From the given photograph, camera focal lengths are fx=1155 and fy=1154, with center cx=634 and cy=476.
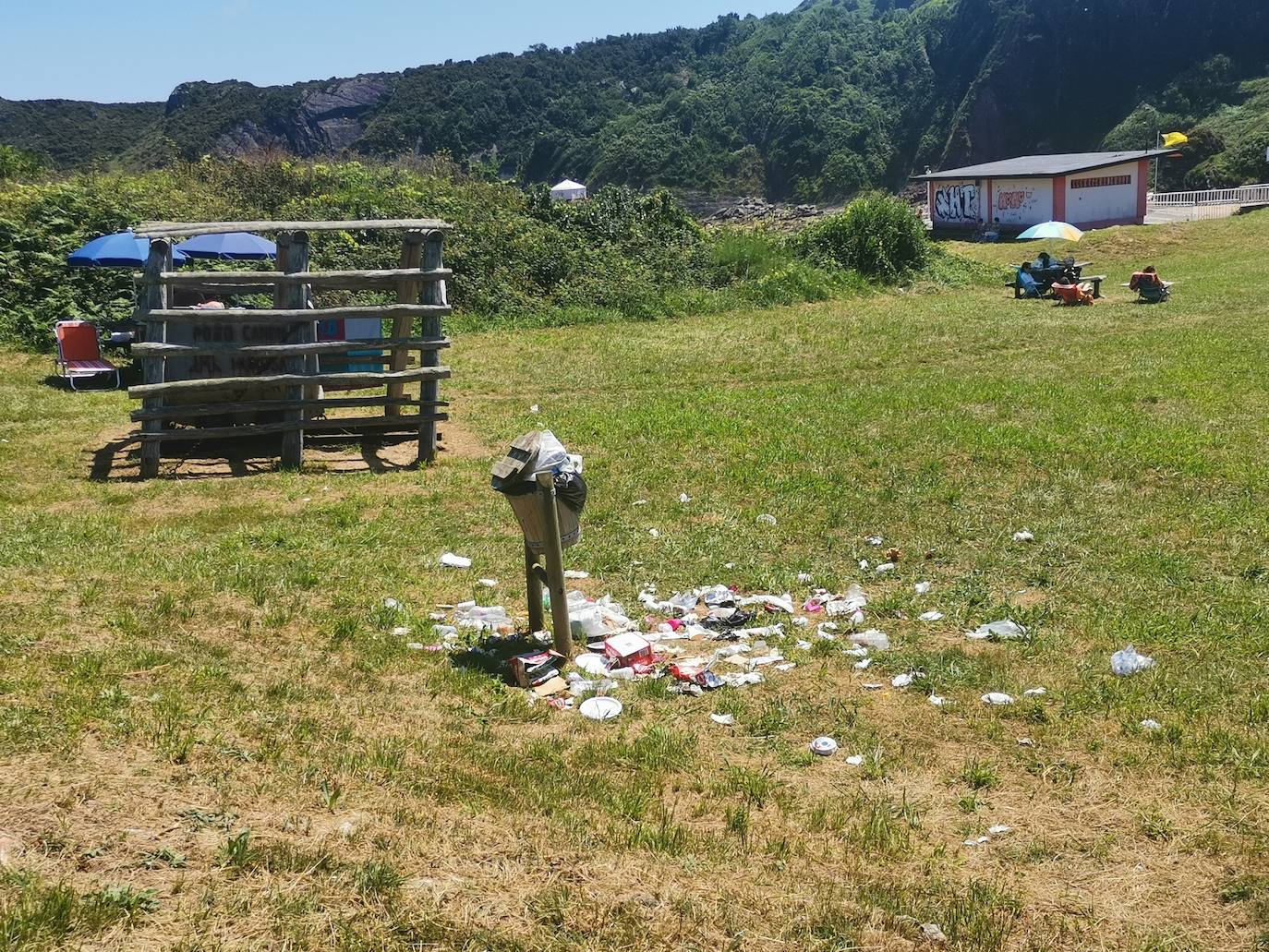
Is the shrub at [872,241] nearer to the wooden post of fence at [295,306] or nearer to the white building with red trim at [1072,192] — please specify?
the white building with red trim at [1072,192]

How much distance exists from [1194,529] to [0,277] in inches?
698

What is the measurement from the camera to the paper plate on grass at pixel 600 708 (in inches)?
232

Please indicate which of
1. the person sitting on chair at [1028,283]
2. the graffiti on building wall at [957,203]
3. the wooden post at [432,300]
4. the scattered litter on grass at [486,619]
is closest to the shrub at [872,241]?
the person sitting on chair at [1028,283]

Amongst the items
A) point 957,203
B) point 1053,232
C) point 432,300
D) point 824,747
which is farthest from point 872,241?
point 824,747

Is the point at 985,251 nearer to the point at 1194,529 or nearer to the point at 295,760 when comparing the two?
the point at 1194,529

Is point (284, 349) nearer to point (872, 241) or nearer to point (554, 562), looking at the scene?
point (554, 562)

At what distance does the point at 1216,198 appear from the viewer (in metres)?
46.3

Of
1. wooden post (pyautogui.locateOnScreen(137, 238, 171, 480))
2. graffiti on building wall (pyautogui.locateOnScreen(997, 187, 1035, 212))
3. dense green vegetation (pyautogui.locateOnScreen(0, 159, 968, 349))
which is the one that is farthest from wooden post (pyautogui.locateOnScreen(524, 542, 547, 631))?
graffiti on building wall (pyautogui.locateOnScreen(997, 187, 1035, 212))

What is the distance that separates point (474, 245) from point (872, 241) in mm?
9658

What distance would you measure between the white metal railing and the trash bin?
4348 centimetres

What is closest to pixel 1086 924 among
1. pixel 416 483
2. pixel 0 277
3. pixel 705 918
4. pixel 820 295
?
pixel 705 918

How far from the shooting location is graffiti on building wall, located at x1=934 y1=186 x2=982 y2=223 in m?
46.2

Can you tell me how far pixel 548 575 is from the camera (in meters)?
6.35

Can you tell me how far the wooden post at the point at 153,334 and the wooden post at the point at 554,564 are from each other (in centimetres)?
625
